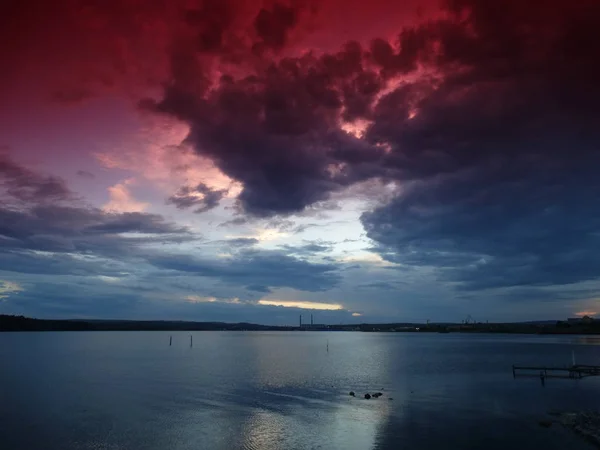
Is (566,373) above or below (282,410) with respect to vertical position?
above

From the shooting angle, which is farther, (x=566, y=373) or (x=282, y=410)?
(x=566, y=373)

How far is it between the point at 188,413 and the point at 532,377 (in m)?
66.2

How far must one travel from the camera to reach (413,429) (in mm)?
42594

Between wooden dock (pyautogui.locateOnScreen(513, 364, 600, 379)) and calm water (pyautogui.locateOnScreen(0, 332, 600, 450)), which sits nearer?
calm water (pyautogui.locateOnScreen(0, 332, 600, 450))

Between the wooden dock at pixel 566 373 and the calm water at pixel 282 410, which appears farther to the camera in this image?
the wooden dock at pixel 566 373

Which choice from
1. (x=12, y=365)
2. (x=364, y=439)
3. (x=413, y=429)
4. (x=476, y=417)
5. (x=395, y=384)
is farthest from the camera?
(x=12, y=365)

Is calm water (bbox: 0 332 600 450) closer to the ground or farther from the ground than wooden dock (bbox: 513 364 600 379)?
closer to the ground

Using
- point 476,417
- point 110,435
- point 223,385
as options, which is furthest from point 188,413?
point 476,417

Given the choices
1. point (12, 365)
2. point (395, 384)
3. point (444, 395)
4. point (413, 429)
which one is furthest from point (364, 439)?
point (12, 365)

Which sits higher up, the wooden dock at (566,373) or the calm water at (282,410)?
the wooden dock at (566,373)

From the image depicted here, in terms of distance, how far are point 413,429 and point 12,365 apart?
336 ft

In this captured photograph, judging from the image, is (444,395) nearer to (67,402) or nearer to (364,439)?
(364,439)

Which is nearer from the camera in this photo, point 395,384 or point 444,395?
point 444,395

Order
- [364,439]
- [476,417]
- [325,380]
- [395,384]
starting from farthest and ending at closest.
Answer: [325,380]
[395,384]
[476,417]
[364,439]
